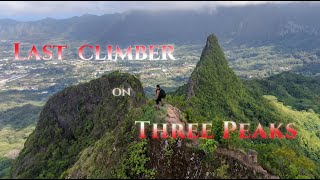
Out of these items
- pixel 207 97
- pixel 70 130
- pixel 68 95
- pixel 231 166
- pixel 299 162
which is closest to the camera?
pixel 231 166

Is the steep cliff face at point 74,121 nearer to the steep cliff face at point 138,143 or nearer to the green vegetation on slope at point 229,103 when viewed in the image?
the steep cliff face at point 138,143

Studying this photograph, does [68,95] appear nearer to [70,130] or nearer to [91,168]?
[70,130]

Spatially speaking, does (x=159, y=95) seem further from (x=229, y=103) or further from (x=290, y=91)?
(x=290, y=91)

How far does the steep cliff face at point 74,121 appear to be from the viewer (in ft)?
228

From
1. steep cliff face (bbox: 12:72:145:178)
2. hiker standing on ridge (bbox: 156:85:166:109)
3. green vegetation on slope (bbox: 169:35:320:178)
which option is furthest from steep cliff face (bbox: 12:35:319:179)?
hiker standing on ridge (bbox: 156:85:166:109)

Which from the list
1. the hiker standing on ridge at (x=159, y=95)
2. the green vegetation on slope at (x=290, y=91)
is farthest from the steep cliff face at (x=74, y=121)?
the green vegetation on slope at (x=290, y=91)

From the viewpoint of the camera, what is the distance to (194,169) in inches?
1960

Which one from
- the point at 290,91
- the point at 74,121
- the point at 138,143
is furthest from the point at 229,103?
the point at 290,91

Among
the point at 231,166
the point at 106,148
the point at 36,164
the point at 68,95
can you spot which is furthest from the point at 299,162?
the point at 68,95

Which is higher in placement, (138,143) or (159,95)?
(159,95)

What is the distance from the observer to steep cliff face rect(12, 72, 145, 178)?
69.4 m

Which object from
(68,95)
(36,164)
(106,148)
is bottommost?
(36,164)

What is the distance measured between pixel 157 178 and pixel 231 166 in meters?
8.17

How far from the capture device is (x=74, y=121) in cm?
8338
